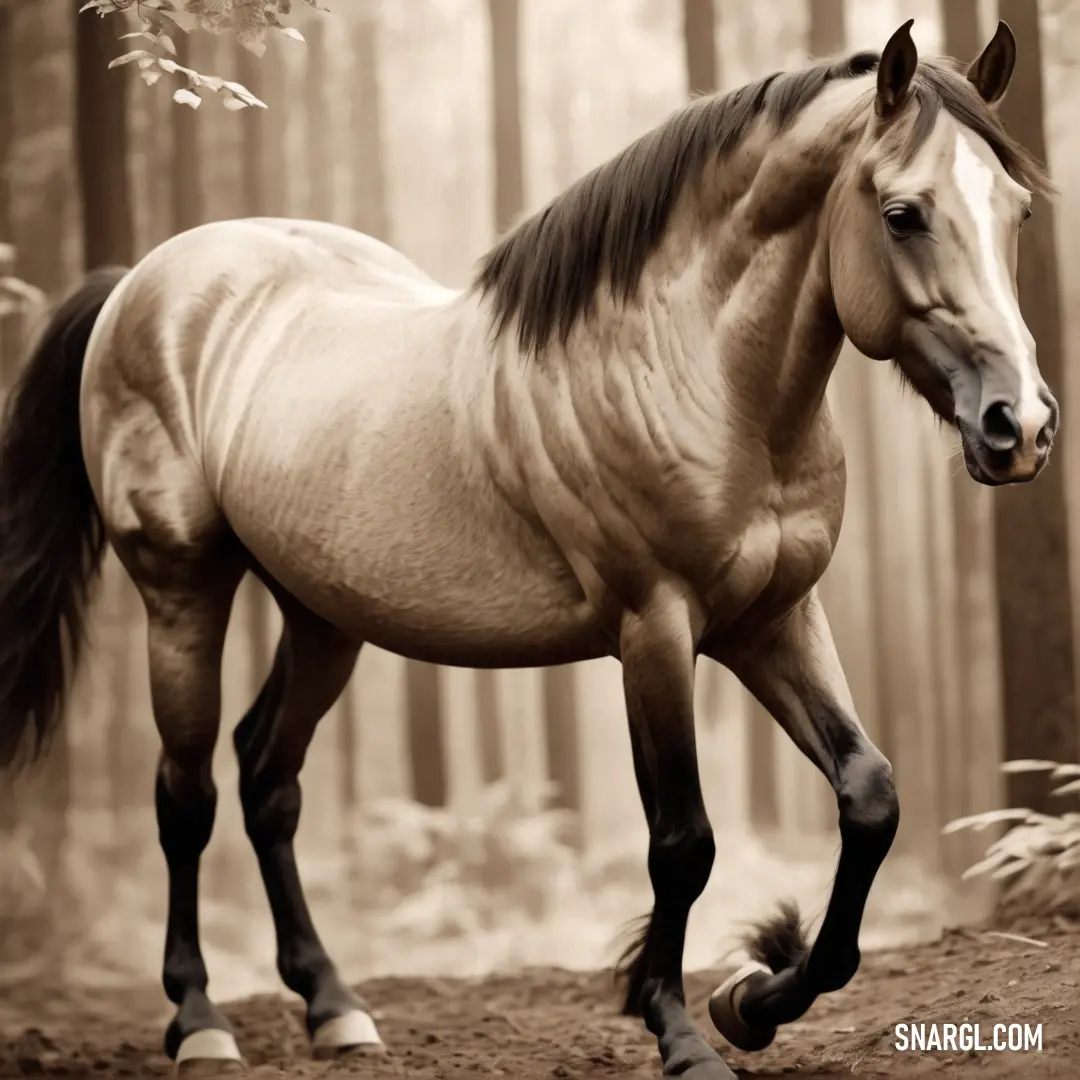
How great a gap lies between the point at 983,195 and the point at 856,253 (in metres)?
0.26

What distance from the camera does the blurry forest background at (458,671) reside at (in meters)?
6.79

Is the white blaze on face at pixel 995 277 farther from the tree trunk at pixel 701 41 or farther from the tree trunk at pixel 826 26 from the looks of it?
the tree trunk at pixel 701 41

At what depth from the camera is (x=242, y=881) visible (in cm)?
705

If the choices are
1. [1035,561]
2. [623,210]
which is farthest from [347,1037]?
[1035,561]

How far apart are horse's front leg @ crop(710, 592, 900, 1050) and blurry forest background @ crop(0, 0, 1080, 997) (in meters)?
2.85

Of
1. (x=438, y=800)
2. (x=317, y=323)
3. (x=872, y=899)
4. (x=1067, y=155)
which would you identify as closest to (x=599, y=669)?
(x=438, y=800)

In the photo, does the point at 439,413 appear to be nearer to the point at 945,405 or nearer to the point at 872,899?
the point at 945,405

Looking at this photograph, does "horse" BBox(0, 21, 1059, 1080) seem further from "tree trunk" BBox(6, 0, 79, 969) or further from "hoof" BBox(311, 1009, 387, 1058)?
"tree trunk" BBox(6, 0, 79, 969)

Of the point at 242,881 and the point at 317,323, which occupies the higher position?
the point at 317,323

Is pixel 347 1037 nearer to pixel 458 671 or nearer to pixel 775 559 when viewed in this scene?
pixel 775 559

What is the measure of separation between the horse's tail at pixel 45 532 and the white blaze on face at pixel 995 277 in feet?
9.60

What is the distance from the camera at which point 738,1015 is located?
3611 mm

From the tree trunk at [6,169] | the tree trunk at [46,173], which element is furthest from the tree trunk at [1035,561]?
the tree trunk at [6,169]

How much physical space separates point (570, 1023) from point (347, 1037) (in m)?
0.91
